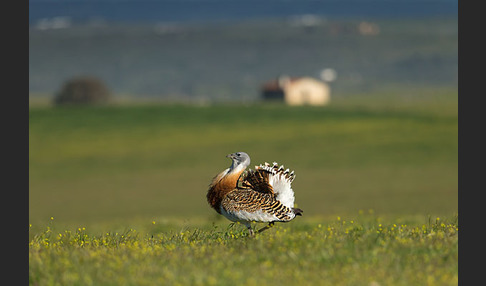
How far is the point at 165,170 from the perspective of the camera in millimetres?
57781

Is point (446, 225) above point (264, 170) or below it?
below

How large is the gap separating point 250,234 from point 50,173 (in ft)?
160

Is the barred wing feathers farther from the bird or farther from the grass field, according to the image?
the grass field

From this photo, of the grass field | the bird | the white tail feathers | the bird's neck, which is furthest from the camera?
the white tail feathers

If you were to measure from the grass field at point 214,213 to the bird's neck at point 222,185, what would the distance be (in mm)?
662

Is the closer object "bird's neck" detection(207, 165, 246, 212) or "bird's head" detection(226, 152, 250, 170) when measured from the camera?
"bird's head" detection(226, 152, 250, 170)

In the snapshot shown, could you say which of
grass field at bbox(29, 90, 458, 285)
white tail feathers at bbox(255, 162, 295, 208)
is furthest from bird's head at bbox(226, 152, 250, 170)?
grass field at bbox(29, 90, 458, 285)

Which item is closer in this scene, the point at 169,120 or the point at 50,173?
the point at 50,173

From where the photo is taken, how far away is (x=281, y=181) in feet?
40.0

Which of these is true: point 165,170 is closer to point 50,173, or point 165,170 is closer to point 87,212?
point 50,173

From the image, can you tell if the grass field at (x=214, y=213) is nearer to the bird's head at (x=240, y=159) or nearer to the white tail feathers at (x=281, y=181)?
the white tail feathers at (x=281, y=181)

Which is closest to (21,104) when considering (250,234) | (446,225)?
(250,234)

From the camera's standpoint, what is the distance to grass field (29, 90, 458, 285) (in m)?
9.75

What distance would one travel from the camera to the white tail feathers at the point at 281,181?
39.5 feet
